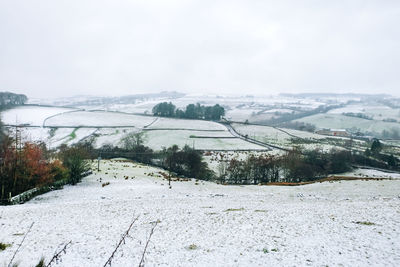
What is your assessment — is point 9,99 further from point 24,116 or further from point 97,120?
point 97,120

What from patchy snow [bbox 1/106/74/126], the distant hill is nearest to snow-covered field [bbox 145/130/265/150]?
patchy snow [bbox 1/106/74/126]

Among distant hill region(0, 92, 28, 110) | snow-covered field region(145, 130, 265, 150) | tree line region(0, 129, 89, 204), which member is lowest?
snow-covered field region(145, 130, 265, 150)

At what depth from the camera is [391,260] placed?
11203mm

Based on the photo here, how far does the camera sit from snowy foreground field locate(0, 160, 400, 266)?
39.4 ft

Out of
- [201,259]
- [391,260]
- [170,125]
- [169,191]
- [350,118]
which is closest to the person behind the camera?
[391,260]

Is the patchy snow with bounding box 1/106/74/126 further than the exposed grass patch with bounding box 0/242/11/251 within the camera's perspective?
Yes

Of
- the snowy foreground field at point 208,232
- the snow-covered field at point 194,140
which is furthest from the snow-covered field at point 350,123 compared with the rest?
the snowy foreground field at point 208,232

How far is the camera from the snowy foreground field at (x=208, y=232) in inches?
472

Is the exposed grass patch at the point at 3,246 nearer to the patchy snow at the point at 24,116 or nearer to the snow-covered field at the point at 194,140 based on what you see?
the snow-covered field at the point at 194,140

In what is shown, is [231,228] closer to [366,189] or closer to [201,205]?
[201,205]

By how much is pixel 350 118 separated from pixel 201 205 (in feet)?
630

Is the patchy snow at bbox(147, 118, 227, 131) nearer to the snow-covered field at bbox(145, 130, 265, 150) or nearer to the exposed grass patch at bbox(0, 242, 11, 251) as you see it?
the snow-covered field at bbox(145, 130, 265, 150)

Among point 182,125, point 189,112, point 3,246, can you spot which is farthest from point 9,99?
point 3,246

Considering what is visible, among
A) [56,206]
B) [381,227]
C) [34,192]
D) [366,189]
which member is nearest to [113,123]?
[34,192]
